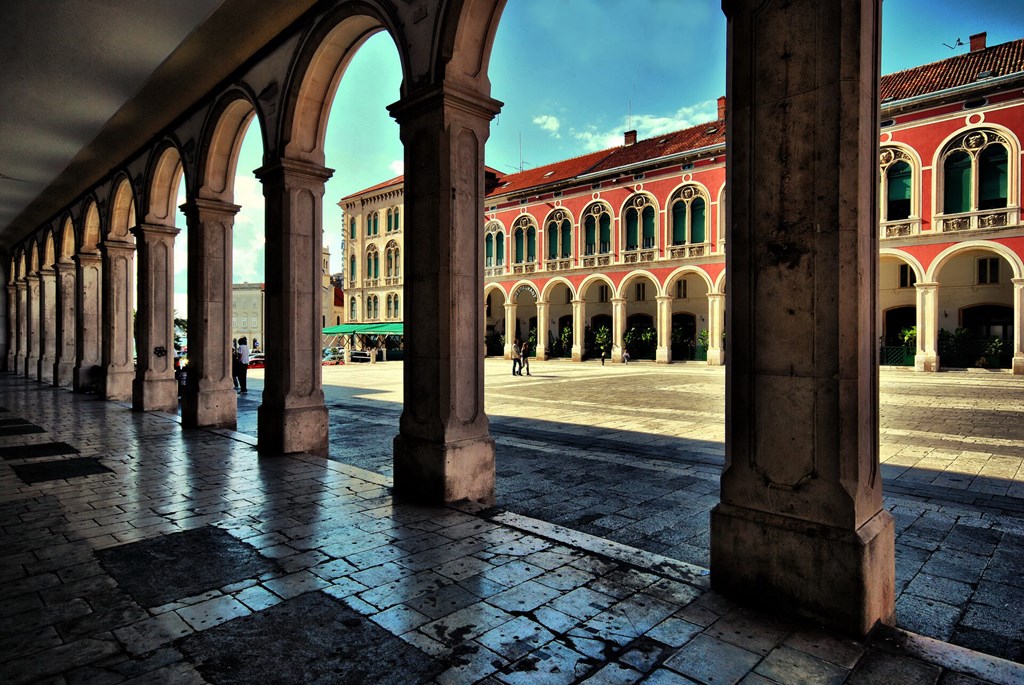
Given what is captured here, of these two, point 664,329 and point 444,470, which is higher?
point 664,329

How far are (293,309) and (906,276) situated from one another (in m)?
27.5

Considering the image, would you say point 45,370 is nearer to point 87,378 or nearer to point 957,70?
point 87,378

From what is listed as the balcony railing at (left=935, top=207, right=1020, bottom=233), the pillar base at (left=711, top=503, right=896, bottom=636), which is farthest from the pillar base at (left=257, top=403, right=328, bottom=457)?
the balcony railing at (left=935, top=207, right=1020, bottom=233)

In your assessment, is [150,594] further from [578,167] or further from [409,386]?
[578,167]

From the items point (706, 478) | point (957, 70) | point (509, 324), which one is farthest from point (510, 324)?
point (706, 478)

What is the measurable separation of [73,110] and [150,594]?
954 cm

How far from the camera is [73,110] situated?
931 cm

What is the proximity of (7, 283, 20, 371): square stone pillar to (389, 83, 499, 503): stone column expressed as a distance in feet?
80.6

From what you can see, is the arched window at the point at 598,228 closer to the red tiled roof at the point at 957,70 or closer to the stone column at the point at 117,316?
the red tiled roof at the point at 957,70

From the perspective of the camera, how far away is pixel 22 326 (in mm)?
21672

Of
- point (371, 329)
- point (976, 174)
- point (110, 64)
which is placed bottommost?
point (371, 329)

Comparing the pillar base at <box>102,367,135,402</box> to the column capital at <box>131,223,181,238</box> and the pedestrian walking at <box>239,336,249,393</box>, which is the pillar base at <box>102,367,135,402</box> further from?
the column capital at <box>131,223,181,238</box>

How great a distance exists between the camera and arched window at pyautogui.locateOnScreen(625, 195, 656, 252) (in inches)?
1214

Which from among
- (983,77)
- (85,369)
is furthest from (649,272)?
(85,369)
